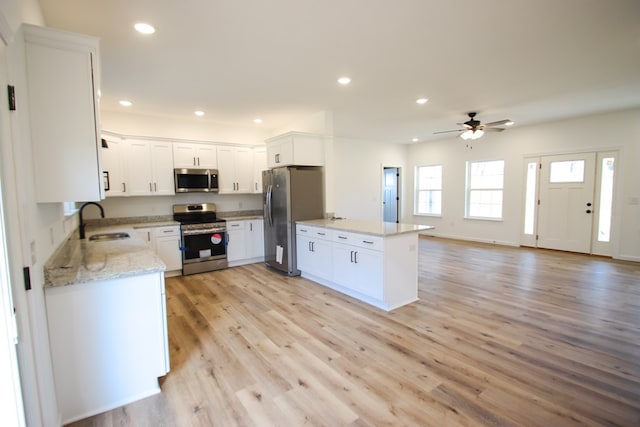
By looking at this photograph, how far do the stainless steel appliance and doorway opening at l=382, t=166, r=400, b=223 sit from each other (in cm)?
530

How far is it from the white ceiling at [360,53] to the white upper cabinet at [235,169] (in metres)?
0.82

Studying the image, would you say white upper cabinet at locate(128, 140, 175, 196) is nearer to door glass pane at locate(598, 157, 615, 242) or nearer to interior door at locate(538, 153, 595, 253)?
interior door at locate(538, 153, 595, 253)

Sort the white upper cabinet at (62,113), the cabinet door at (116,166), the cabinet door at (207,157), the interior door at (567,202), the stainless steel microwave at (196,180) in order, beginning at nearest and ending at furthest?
1. the white upper cabinet at (62,113)
2. the cabinet door at (116,166)
3. the stainless steel microwave at (196,180)
4. the cabinet door at (207,157)
5. the interior door at (567,202)

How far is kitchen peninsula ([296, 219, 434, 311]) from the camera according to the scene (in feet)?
11.3

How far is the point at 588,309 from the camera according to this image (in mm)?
3432

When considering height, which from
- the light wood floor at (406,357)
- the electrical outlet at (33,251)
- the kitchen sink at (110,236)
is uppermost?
the electrical outlet at (33,251)

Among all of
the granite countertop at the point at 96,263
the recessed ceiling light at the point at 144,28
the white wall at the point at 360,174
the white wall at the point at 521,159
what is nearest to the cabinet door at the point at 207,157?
the granite countertop at the point at 96,263

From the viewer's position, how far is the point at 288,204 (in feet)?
15.6

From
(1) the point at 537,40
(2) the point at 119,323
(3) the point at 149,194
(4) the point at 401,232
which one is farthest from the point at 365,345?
(3) the point at 149,194

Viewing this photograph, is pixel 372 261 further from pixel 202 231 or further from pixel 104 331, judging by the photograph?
pixel 202 231

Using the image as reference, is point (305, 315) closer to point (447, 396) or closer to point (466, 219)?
point (447, 396)

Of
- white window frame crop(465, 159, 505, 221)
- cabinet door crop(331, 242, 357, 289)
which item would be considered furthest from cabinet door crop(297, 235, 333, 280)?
white window frame crop(465, 159, 505, 221)

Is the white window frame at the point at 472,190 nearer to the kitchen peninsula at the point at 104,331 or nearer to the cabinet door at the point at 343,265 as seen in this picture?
the cabinet door at the point at 343,265

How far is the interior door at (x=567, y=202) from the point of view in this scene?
6.00m
